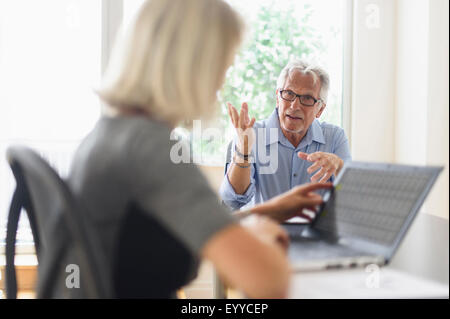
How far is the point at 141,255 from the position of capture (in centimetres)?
80

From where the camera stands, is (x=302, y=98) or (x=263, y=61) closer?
(x=302, y=98)

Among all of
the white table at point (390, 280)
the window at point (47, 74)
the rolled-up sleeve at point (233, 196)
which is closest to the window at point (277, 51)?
the window at point (47, 74)

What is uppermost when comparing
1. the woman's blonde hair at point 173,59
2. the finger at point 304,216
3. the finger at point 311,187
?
the woman's blonde hair at point 173,59

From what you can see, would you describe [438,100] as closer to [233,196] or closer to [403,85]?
[403,85]

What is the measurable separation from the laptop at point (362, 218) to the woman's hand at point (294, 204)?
25 mm

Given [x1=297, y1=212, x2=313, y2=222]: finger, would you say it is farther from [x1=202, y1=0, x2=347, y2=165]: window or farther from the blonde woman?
[x1=202, y1=0, x2=347, y2=165]: window

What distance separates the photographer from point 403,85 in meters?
3.10

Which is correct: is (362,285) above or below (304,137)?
below

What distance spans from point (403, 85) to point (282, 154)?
131 centimetres

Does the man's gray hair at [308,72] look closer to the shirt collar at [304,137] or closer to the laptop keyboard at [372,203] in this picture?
the shirt collar at [304,137]

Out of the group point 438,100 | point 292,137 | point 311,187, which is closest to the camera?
point 311,187

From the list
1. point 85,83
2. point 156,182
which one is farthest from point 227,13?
point 85,83

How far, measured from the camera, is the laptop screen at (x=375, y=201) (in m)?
0.97

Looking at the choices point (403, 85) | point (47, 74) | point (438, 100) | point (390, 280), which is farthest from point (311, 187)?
point (47, 74)
